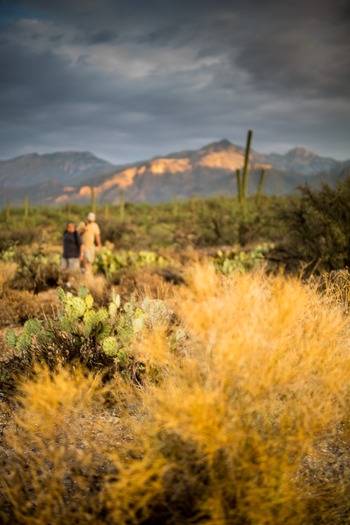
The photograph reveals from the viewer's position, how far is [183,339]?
13.1 ft

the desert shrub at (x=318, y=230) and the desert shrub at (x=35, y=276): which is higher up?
the desert shrub at (x=318, y=230)

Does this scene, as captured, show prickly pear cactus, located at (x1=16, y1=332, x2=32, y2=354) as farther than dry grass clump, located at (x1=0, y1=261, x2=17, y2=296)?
No

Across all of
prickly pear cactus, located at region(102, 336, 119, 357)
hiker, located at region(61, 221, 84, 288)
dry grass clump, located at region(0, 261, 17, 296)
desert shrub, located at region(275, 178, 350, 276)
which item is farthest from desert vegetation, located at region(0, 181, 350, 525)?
hiker, located at region(61, 221, 84, 288)

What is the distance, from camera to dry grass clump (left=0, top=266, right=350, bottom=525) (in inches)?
81.0

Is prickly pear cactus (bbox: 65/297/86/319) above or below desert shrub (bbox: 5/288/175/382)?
above

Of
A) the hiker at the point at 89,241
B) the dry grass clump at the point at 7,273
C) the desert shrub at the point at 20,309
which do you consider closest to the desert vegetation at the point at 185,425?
the desert shrub at the point at 20,309

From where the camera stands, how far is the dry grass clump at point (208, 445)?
81.0 inches

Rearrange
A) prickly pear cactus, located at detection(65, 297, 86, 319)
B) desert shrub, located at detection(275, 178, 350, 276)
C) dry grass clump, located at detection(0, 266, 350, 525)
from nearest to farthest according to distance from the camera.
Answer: dry grass clump, located at detection(0, 266, 350, 525) < prickly pear cactus, located at detection(65, 297, 86, 319) < desert shrub, located at detection(275, 178, 350, 276)

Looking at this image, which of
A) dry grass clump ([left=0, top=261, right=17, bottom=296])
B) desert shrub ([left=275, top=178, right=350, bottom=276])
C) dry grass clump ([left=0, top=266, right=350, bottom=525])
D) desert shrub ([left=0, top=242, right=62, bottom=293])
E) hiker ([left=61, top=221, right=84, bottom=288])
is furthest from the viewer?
hiker ([left=61, top=221, right=84, bottom=288])

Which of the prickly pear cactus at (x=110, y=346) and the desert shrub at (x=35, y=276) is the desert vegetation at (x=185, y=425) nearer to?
the prickly pear cactus at (x=110, y=346)

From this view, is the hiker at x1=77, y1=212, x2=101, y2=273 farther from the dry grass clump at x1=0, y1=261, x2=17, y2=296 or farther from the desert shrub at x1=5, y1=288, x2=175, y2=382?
the desert shrub at x1=5, y1=288, x2=175, y2=382

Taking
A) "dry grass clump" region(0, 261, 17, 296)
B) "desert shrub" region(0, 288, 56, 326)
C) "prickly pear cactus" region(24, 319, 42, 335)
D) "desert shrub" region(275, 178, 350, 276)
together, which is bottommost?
"desert shrub" region(0, 288, 56, 326)

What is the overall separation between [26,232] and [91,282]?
51.8ft

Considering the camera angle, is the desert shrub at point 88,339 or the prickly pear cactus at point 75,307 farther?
the prickly pear cactus at point 75,307
